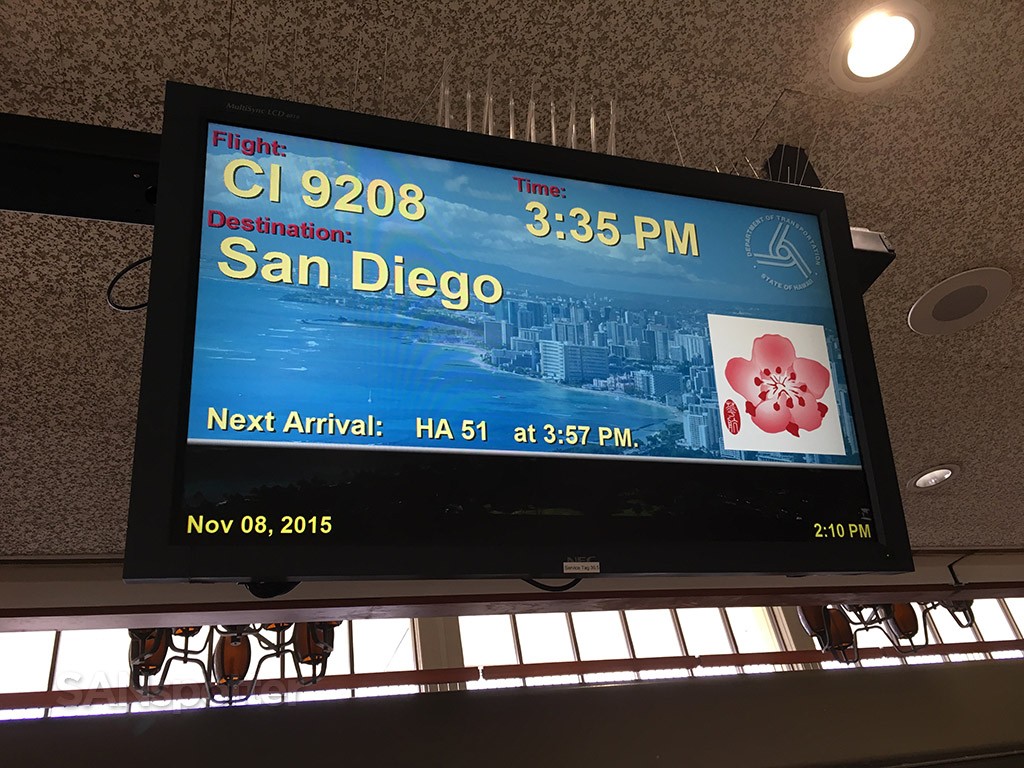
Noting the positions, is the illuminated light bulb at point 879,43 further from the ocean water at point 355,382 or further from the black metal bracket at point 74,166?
the black metal bracket at point 74,166

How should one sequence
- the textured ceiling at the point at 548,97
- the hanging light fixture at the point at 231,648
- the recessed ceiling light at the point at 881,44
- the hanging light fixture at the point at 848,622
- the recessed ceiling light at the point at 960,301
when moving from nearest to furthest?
1. the textured ceiling at the point at 548,97
2. the recessed ceiling light at the point at 881,44
3. the recessed ceiling light at the point at 960,301
4. the hanging light fixture at the point at 231,648
5. the hanging light fixture at the point at 848,622

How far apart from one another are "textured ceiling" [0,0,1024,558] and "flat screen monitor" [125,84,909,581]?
49 cm

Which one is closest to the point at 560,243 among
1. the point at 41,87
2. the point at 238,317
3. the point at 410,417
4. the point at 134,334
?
the point at 410,417

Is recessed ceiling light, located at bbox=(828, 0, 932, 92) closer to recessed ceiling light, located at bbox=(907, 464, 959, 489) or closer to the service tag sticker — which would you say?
the service tag sticker

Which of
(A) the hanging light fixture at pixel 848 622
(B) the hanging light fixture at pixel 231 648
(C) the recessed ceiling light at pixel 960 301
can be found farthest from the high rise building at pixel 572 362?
(A) the hanging light fixture at pixel 848 622

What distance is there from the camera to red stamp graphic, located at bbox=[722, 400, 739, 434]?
4.16 feet

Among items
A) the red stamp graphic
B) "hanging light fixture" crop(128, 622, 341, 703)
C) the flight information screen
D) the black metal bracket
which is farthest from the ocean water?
"hanging light fixture" crop(128, 622, 341, 703)

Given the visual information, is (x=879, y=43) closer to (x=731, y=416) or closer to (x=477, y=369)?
(x=731, y=416)

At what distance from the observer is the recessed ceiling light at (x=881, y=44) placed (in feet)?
5.89

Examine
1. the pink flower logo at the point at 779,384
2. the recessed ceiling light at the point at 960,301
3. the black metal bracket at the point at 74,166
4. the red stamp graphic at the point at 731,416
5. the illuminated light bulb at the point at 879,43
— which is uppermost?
the illuminated light bulb at the point at 879,43

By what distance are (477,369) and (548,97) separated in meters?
0.97

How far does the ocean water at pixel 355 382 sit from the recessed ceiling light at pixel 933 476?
11.0ft

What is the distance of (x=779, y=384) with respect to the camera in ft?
4.36

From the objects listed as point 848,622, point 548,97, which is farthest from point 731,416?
point 848,622
